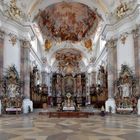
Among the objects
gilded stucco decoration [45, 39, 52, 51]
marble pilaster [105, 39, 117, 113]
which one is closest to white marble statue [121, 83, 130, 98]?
marble pilaster [105, 39, 117, 113]

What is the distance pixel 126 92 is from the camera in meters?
20.9

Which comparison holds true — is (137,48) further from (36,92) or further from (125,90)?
(36,92)

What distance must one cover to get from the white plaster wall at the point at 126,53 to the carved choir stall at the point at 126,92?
552mm

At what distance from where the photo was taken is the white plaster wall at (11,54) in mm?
21438

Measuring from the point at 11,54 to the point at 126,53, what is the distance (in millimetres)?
9328

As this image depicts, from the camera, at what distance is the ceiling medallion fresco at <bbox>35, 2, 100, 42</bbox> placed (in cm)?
3058

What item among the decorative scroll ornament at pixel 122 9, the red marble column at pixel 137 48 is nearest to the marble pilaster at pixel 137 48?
A: the red marble column at pixel 137 48

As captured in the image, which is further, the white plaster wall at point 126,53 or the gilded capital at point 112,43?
the gilded capital at point 112,43

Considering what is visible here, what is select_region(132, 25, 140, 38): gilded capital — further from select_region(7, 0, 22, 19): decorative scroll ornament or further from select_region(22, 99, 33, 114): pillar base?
select_region(22, 99, 33, 114): pillar base

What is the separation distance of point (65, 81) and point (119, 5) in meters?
24.4

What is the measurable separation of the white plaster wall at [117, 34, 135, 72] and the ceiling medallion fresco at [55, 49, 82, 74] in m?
19.4

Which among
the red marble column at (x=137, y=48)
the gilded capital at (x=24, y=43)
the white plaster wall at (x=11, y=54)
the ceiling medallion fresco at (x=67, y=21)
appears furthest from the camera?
the ceiling medallion fresco at (x=67, y=21)

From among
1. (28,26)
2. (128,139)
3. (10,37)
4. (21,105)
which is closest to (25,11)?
(28,26)

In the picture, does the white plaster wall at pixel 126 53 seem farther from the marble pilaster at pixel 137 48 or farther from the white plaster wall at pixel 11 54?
the white plaster wall at pixel 11 54
